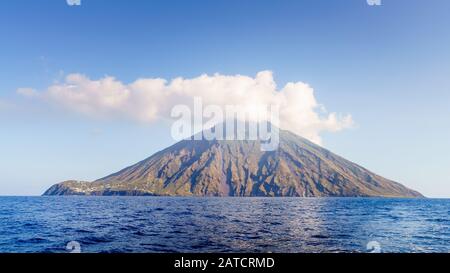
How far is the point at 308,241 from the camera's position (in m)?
21.2

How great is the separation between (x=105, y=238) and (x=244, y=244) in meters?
9.82

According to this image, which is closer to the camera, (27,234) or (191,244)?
(191,244)
